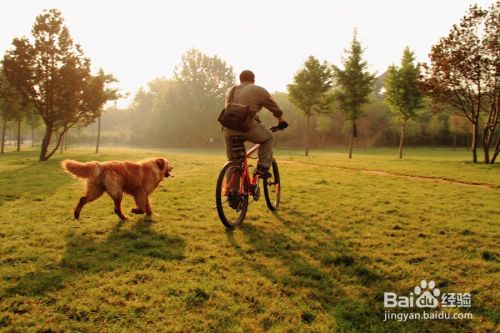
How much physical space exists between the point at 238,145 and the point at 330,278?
308cm

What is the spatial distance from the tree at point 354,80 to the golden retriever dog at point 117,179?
89.9 ft

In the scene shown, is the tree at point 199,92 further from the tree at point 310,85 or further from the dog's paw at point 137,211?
the dog's paw at point 137,211

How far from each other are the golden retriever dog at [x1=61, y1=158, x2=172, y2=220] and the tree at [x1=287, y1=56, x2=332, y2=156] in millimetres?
28531

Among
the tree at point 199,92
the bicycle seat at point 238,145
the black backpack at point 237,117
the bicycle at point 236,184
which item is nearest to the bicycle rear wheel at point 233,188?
the bicycle at point 236,184

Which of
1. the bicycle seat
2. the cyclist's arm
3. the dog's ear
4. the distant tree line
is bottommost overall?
the dog's ear

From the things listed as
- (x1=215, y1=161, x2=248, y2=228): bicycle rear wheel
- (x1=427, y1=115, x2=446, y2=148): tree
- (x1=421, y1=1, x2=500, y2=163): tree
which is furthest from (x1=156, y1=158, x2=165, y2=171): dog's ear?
(x1=427, y1=115, x2=446, y2=148): tree

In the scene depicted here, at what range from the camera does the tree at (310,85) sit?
33.2 metres

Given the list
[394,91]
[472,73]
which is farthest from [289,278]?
[394,91]

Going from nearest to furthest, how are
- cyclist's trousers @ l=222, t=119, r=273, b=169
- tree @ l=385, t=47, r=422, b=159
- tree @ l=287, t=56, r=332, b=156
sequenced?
cyclist's trousers @ l=222, t=119, r=273, b=169, tree @ l=385, t=47, r=422, b=159, tree @ l=287, t=56, r=332, b=156

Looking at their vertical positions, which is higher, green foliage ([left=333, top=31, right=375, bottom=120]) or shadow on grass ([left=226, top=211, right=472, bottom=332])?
green foliage ([left=333, top=31, right=375, bottom=120])

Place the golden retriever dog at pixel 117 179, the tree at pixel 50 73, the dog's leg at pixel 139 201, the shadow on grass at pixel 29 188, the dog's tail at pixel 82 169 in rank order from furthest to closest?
the tree at pixel 50 73 < the shadow on grass at pixel 29 188 < the dog's leg at pixel 139 201 < the golden retriever dog at pixel 117 179 < the dog's tail at pixel 82 169

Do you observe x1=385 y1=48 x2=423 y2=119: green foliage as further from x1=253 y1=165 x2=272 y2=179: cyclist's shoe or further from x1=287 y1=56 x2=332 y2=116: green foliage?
x1=253 y1=165 x2=272 y2=179: cyclist's shoe

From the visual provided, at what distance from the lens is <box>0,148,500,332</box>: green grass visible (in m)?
3.18

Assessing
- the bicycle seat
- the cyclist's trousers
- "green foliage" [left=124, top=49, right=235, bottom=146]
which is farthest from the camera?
"green foliage" [left=124, top=49, right=235, bottom=146]
